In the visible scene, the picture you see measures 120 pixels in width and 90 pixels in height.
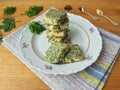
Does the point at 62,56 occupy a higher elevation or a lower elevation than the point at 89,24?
lower

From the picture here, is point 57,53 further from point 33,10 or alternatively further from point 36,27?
point 33,10

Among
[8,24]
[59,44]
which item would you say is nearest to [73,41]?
[59,44]

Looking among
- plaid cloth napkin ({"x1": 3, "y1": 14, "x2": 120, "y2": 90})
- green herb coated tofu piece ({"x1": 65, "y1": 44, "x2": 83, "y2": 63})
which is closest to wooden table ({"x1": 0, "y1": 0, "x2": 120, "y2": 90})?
plaid cloth napkin ({"x1": 3, "y1": 14, "x2": 120, "y2": 90})

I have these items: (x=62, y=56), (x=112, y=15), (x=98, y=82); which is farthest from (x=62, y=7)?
(x=98, y=82)

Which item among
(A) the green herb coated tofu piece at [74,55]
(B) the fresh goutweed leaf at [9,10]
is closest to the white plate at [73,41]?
(A) the green herb coated tofu piece at [74,55]

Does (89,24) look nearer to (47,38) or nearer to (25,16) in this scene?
(47,38)

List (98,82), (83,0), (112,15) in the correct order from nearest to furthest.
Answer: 1. (98,82)
2. (112,15)
3. (83,0)
